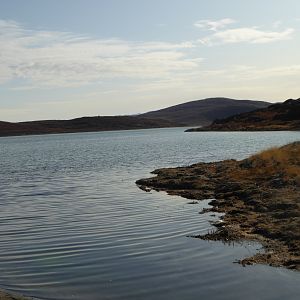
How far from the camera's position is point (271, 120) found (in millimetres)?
174250

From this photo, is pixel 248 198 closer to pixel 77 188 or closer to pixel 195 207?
pixel 195 207

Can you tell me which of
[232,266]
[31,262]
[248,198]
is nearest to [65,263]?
[31,262]

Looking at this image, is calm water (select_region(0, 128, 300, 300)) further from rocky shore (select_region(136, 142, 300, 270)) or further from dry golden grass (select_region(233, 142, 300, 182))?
dry golden grass (select_region(233, 142, 300, 182))

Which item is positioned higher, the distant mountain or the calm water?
the distant mountain

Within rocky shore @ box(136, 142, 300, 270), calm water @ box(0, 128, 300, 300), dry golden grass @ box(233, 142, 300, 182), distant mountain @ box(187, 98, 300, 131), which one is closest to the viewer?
calm water @ box(0, 128, 300, 300)

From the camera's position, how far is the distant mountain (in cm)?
15849

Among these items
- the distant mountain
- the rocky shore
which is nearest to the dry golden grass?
the rocky shore

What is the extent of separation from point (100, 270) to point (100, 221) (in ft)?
25.9

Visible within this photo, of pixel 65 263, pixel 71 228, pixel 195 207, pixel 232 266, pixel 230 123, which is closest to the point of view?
pixel 232 266

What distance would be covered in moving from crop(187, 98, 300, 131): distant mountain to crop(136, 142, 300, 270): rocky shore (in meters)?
111

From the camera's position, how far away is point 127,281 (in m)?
13.2

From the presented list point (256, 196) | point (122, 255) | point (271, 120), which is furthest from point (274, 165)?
point (271, 120)

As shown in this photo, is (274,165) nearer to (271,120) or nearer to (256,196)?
(256,196)

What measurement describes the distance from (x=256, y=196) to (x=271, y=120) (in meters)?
154
